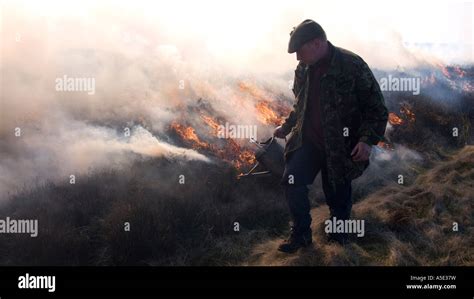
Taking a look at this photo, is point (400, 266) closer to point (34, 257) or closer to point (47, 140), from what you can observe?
point (34, 257)

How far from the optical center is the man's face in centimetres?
444

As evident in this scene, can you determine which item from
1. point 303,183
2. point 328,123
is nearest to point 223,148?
point 303,183

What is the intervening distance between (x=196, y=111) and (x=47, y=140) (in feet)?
8.16

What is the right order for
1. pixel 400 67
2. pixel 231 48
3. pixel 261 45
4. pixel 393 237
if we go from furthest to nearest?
pixel 400 67 → pixel 261 45 → pixel 231 48 → pixel 393 237

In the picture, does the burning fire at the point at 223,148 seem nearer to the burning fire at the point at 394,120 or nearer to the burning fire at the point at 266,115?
the burning fire at the point at 266,115

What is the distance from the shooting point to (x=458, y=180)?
7.11m

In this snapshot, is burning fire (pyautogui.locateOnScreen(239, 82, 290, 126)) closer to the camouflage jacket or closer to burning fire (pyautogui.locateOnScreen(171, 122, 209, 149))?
burning fire (pyautogui.locateOnScreen(171, 122, 209, 149))

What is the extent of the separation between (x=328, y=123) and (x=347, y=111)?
0.22 meters

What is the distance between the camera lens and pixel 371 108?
14.6ft

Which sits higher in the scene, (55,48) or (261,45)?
(261,45)

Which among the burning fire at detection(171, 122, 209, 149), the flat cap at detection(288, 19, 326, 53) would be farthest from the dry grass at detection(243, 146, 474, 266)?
the burning fire at detection(171, 122, 209, 149)

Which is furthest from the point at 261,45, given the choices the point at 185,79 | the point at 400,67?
the point at 400,67

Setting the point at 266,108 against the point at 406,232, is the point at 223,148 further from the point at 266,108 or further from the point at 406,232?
the point at 406,232

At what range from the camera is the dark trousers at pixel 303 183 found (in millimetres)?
4652
